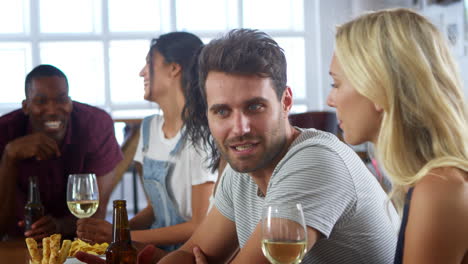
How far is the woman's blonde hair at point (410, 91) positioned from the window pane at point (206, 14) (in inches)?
236

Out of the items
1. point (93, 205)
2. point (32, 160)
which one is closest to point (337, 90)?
point (93, 205)

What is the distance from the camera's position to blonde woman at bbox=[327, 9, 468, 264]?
1323 mm

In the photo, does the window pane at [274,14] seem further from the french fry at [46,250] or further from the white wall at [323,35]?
the french fry at [46,250]

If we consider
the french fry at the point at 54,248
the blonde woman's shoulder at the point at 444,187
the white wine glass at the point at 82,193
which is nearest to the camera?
the blonde woman's shoulder at the point at 444,187

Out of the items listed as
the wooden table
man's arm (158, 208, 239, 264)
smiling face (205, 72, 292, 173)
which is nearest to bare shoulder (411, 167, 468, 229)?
smiling face (205, 72, 292, 173)

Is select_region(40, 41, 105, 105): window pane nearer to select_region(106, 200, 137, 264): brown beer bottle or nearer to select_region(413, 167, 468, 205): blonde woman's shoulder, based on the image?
select_region(106, 200, 137, 264): brown beer bottle

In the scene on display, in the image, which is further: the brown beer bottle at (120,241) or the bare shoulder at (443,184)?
the brown beer bottle at (120,241)

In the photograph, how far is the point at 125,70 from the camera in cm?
722

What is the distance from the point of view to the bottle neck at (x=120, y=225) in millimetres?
1420

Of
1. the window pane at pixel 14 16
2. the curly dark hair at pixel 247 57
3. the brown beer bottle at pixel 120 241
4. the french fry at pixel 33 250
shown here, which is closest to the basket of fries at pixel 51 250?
the french fry at pixel 33 250

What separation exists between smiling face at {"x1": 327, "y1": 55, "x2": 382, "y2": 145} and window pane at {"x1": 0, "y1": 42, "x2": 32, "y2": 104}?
19.8 feet

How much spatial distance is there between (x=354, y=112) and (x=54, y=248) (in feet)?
2.43

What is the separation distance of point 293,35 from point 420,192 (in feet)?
21.0

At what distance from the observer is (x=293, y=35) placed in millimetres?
7555
